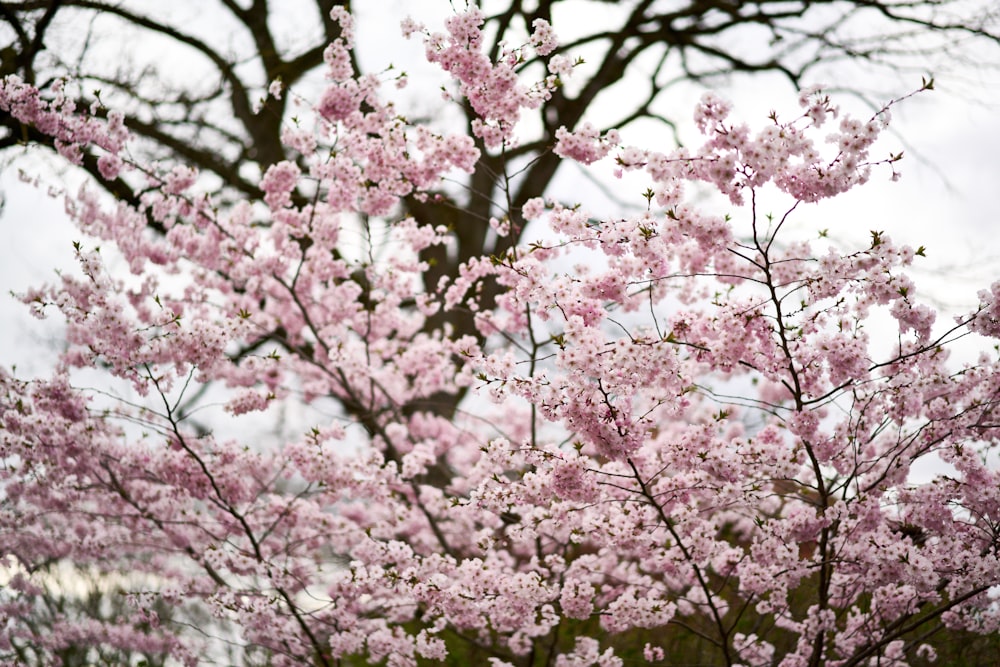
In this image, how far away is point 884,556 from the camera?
354 cm

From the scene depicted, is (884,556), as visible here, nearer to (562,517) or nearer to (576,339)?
(562,517)

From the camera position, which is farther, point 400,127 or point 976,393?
point 400,127

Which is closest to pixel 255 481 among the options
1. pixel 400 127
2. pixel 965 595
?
pixel 400 127

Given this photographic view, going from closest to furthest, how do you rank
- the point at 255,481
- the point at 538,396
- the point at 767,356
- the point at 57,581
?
the point at 538,396, the point at 767,356, the point at 255,481, the point at 57,581

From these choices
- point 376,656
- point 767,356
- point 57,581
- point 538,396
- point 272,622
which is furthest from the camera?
point 57,581

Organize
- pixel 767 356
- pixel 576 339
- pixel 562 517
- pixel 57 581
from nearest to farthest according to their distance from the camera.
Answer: pixel 576 339 → pixel 767 356 → pixel 562 517 → pixel 57 581

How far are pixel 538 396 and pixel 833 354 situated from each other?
4.24 feet

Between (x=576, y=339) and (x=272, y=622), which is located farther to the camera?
(x=272, y=622)

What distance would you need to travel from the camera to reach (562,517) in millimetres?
3852

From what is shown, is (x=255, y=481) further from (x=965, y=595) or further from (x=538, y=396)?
(x=965, y=595)

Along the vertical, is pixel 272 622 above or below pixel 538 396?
below

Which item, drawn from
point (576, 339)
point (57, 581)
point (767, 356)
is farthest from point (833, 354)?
point (57, 581)

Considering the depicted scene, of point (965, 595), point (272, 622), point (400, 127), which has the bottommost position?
point (272, 622)

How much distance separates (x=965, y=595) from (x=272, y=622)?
358 centimetres
